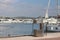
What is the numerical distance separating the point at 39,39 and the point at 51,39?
15.8 inches

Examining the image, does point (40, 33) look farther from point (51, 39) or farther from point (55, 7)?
point (55, 7)

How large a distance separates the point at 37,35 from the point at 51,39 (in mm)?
697

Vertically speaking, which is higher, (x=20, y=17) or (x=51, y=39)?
(x=20, y=17)

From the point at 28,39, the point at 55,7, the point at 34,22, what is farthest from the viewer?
the point at 55,7

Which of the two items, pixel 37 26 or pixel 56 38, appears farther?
pixel 37 26

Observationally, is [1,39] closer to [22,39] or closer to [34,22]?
[22,39]

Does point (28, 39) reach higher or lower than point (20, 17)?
lower

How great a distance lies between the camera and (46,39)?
492 cm

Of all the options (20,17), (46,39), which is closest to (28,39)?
(46,39)

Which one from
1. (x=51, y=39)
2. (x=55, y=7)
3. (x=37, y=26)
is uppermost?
(x=55, y=7)

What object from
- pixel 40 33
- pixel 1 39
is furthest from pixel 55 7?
pixel 1 39

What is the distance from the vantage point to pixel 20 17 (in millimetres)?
8773

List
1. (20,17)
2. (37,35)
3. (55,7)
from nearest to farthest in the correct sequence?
1. (37,35)
2. (55,7)
3. (20,17)

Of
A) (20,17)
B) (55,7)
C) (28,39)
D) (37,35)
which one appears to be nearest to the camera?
(28,39)
